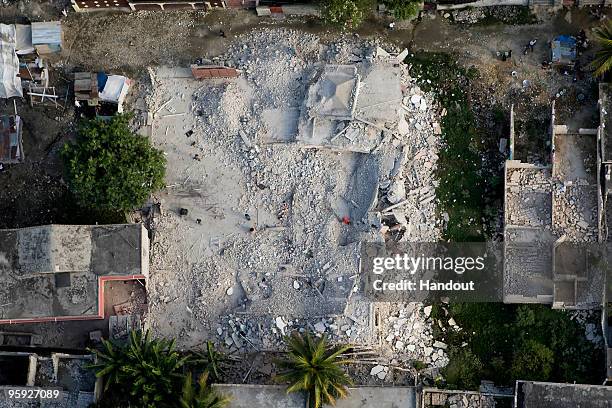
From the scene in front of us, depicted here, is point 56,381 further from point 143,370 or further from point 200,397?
point 200,397

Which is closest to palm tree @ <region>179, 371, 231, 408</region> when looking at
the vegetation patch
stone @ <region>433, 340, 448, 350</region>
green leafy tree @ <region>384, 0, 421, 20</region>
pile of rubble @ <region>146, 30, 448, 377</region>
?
the vegetation patch

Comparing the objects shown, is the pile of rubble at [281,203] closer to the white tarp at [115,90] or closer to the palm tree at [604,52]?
the white tarp at [115,90]

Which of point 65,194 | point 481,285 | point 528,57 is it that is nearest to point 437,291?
point 481,285

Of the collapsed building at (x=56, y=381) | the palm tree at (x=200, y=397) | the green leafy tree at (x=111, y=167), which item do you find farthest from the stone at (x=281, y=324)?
the collapsed building at (x=56, y=381)

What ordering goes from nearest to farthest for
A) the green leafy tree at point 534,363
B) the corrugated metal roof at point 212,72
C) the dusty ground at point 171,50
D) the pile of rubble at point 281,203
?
the green leafy tree at point 534,363, the pile of rubble at point 281,203, the corrugated metal roof at point 212,72, the dusty ground at point 171,50

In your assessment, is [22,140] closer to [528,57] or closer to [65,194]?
[65,194]

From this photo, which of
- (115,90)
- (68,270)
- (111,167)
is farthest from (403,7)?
(68,270)
